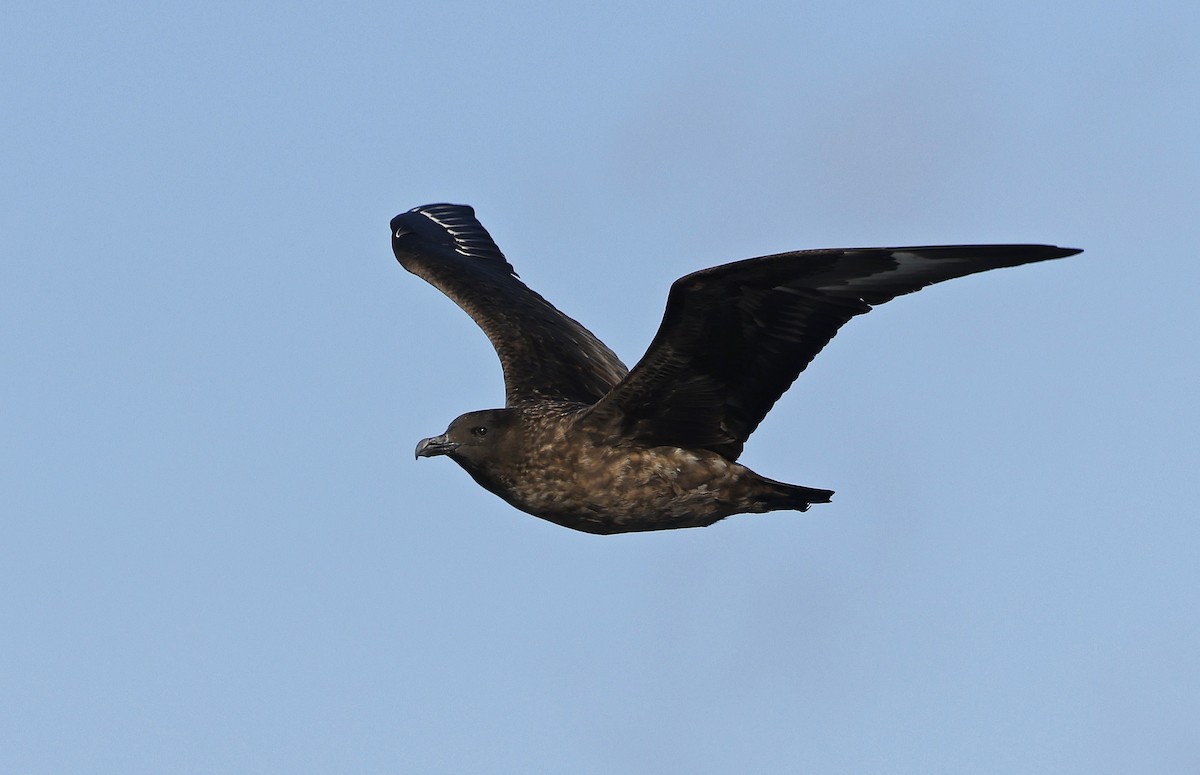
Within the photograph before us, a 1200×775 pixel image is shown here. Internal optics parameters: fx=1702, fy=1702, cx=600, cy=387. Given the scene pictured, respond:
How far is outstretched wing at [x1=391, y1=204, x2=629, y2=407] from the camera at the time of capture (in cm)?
1303

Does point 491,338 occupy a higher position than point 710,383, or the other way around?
point 491,338

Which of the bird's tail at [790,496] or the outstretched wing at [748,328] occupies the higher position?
the outstretched wing at [748,328]

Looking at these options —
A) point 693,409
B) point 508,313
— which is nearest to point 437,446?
point 693,409

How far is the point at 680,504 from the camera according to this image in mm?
Result: 11242

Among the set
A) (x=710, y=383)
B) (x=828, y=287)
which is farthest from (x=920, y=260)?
(x=710, y=383)

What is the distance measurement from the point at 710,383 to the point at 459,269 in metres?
4.48

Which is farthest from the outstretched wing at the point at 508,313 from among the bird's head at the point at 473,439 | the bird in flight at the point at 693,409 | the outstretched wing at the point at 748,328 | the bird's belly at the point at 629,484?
the outstretched wing at the point at 748,328

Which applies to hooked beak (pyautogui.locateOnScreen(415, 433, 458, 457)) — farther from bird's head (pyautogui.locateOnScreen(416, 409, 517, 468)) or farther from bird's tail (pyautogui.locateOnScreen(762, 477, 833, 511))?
bird's tail (pyautogui.locateOnScreen(762, 477, 833, 511))

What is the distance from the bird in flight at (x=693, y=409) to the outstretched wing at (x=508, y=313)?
288 millimetres

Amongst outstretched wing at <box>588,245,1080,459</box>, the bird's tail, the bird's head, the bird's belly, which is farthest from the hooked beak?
the bird's tail

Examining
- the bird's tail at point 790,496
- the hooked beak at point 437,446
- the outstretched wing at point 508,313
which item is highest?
the outstretched wing at point 508,313

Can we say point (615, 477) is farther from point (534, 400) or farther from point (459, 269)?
point (459, 269)

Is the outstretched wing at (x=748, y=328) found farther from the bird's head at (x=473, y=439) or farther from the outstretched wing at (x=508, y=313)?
the outstretched wing at (x=508, y=313)

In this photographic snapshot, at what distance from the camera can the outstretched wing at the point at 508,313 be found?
13.0 m
